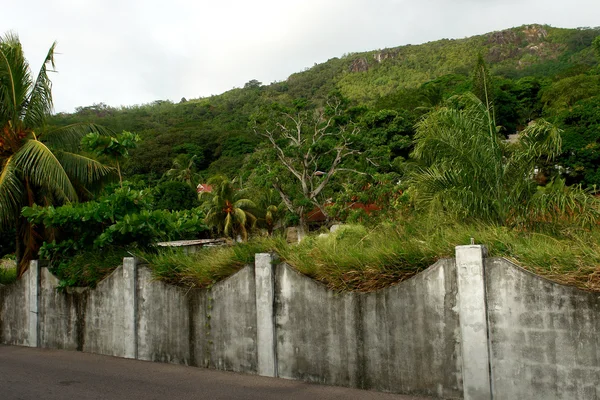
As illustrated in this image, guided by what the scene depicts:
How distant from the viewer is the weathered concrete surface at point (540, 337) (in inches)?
232

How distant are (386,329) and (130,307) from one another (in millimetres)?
→ 5810

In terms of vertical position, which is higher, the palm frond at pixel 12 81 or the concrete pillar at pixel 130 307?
the palm frond at pixel 12 81

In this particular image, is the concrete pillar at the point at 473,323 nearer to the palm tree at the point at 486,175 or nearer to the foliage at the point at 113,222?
the palm tree at the point at 486,175

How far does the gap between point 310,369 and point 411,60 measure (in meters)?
124

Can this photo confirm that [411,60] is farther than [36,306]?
Yes

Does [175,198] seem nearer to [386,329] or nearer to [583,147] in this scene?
[583,147]

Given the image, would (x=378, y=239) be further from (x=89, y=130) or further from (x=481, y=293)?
(x=89, y=130)

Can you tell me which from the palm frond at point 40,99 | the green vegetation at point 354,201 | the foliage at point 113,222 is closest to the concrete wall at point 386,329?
the green vegetation at point 354,201

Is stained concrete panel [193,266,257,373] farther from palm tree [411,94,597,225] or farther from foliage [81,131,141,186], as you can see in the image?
foliage [81,131,141,186]

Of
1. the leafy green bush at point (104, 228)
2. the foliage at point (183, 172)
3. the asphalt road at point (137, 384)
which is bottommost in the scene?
the asphalt road at point (137, 384)

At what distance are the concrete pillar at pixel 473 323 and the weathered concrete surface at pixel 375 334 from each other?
17cm

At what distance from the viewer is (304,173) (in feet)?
87.4

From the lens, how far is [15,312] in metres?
14.4

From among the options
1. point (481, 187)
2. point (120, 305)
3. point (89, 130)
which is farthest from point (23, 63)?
point (481, 187)
